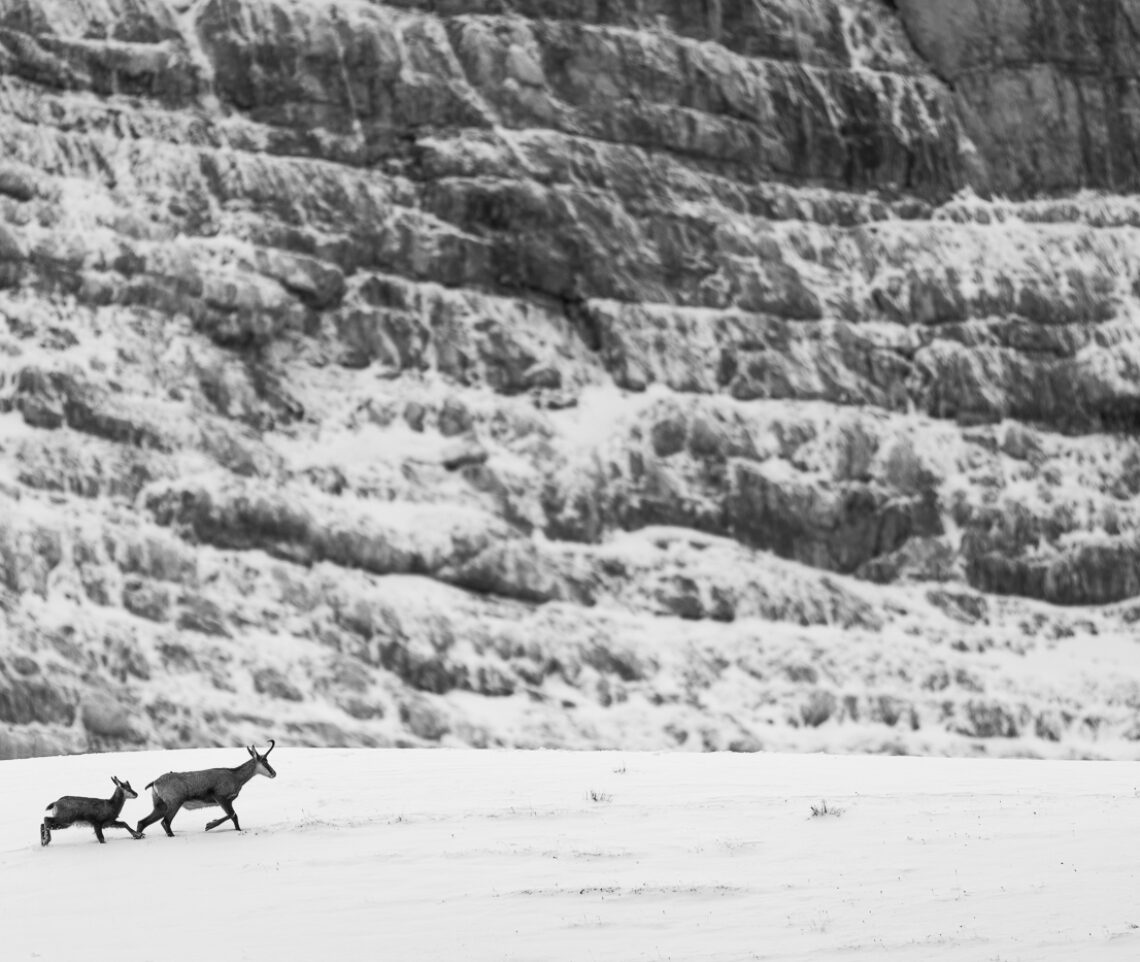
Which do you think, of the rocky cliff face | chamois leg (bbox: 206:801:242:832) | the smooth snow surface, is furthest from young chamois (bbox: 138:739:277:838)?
the rocky cliff face

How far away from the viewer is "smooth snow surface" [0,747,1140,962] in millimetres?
12359

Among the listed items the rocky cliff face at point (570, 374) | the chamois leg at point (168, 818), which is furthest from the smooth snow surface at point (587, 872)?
the rocky cliff face at point (570, 374)

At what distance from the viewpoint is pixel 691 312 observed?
5781 centimetres

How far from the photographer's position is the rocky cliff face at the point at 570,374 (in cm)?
4453

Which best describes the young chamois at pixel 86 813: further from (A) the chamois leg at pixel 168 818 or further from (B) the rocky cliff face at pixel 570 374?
(B) the rocky cliff face at pixel 570 374

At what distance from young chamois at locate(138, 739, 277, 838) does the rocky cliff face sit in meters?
23.1

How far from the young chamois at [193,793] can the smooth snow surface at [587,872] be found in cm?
19

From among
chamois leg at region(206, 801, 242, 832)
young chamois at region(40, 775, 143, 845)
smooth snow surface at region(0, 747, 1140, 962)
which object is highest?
young chamois at region(40, 775, 143, 845)

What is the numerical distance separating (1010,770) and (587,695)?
24.3 metres

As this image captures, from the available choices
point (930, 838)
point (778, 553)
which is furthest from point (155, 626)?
point (930, 838)

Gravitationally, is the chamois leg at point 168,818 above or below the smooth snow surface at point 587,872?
above

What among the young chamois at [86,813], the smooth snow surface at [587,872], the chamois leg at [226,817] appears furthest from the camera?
the chamois leg at [226,817]

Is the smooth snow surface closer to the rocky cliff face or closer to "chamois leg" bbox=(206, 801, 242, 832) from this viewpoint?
"chamois leg" bbox=(206, 801, 242, 832)

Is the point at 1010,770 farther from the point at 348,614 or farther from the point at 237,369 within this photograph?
the point at 237,369
